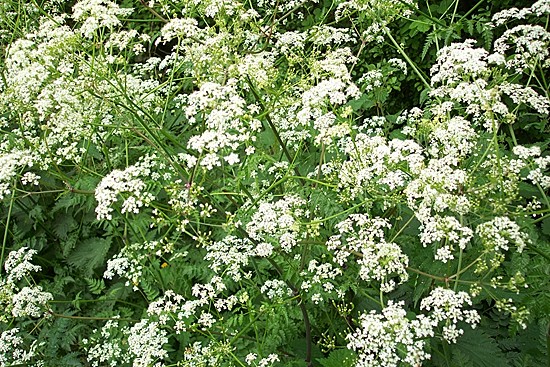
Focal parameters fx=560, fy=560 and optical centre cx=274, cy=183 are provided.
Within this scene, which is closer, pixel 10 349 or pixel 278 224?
pixel 278 224

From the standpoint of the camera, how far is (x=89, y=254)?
567 centimetres

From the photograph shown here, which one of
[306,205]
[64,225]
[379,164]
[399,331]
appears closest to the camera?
[399,331]

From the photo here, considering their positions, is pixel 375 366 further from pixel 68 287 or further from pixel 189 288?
pixel 68 287

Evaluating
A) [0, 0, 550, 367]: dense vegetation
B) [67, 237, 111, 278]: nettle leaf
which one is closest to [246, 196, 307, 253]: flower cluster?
[0, 0, 550, 367]: dense vegetation

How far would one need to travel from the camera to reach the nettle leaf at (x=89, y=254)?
5420mm

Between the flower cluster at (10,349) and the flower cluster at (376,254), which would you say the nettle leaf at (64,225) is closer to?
the flower cluster at (10,349)

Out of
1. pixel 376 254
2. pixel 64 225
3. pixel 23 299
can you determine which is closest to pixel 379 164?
pixel 376 254

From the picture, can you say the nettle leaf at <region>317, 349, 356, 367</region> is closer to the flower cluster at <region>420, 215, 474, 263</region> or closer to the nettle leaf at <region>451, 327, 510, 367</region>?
the nettle leaf at <region>451, 327, 510, 367</region>

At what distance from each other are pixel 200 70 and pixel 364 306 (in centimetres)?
221

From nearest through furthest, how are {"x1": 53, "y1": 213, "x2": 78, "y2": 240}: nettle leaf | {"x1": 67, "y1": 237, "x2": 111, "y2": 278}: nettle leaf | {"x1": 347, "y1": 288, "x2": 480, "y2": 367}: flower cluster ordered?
{"x1": 347, "y1": 288, "x2": 480, "y2": 367}: flower cluster, {"x1": 67, "y1": 237, "x2": 111, "y2": 278}: nettle leaf, {"x1": 53, "y1": 213, "x2": 78, "y2": 240}: nettle leaf

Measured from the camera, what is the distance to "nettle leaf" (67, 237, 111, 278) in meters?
5.42

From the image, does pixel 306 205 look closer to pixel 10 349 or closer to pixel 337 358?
pixel 337 358

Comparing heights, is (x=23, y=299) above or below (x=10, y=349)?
above

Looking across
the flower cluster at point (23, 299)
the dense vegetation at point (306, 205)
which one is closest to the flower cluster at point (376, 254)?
the dense vegetation at point (306, 205)
